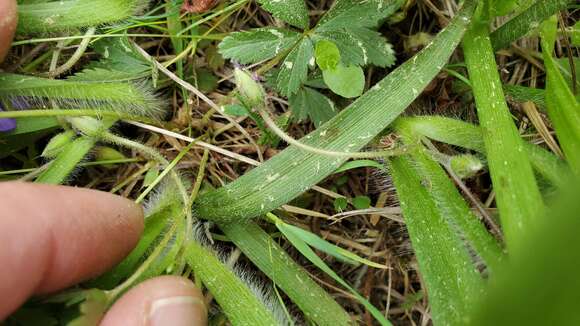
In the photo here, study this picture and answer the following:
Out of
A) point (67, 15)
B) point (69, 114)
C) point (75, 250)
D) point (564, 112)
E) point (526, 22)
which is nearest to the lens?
point (564, 112)

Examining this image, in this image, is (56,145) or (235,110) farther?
(235,110)

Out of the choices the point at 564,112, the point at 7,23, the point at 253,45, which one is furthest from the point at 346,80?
the point at 7,23

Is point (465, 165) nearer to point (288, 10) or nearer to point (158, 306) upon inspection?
point (288, 10)

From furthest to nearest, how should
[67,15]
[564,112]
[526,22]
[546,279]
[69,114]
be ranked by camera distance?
[67,15]
[69,114]
[526,22]
[564,112]
[546,279]

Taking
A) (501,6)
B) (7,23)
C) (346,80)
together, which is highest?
(7,23)

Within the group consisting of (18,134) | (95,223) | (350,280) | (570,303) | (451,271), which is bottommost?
(350,280)

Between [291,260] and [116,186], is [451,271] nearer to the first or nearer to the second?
[291,260]

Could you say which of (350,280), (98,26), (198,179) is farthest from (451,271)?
(98,26)
